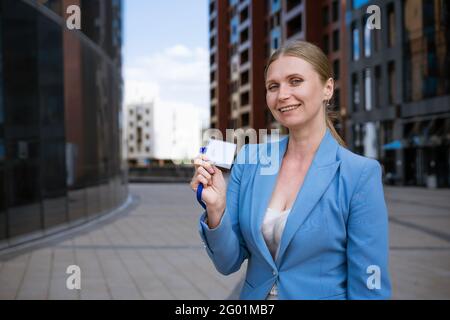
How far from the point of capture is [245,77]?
76562 millimetres

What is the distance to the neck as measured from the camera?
218 cm

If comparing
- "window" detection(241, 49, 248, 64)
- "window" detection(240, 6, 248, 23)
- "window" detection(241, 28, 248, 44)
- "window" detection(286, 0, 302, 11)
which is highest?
"window" detection(240, 6, 248, 23)

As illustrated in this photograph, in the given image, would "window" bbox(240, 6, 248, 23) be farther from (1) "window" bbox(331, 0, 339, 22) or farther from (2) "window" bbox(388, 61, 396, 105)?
(2) "window" bbox(388, 61, 396, 105)

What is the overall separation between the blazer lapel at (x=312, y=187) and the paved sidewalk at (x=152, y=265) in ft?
17.1

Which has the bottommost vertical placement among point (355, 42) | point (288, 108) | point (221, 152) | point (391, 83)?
point (221, 152)

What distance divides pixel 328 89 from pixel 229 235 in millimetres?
642

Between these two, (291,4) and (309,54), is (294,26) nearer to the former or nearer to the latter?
(291,4)

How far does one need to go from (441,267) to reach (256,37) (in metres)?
62.0

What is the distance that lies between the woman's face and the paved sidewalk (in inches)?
208

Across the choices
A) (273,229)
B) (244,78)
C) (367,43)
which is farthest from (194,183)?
(244,78)

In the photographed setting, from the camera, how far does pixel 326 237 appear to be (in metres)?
2.01

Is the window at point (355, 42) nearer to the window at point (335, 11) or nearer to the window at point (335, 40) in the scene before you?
the window at point (335, 11)

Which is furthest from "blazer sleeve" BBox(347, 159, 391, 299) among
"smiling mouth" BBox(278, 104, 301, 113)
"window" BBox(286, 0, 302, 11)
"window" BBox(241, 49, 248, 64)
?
"window" BBox(241, 49, 248, 64)

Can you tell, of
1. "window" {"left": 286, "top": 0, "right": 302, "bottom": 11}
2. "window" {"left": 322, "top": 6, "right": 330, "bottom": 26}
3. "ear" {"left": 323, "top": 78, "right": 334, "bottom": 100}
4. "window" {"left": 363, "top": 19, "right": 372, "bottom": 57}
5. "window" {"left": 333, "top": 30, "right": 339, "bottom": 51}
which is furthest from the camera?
"window" {"left": 286, "top": 0, "right": 302, "bottom": 11}
